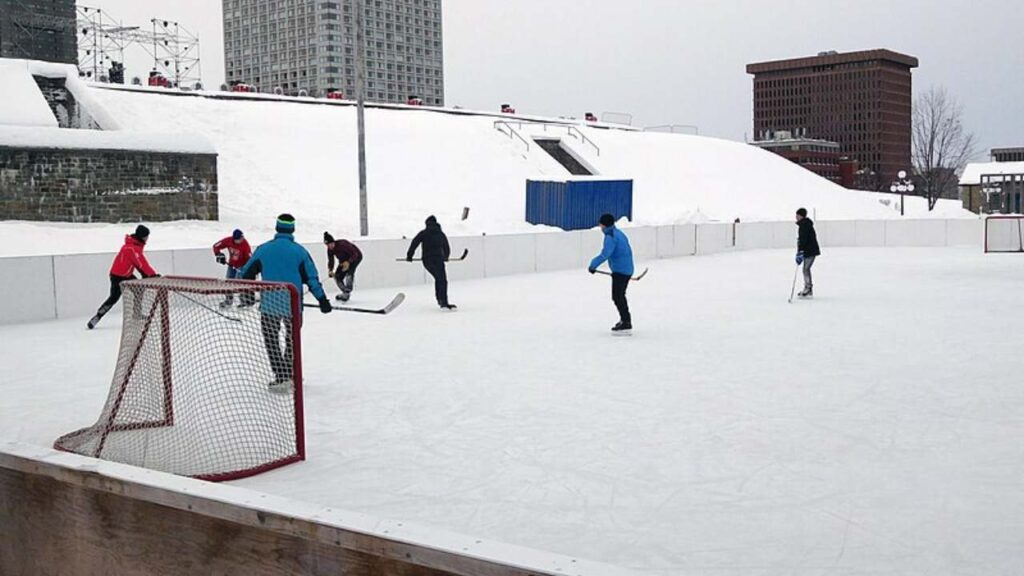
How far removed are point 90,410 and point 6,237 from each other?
14.1 m

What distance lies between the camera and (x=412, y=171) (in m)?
34.3

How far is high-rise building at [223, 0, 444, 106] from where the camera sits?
10694 cm

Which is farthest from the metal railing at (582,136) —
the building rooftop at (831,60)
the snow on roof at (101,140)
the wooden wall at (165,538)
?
the building rooftop at (831,60)

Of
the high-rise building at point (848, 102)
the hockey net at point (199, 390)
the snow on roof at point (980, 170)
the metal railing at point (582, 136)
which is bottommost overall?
the hockey net at point (199, 390)

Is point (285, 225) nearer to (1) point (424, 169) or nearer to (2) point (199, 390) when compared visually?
A: (2) point (199, 390)

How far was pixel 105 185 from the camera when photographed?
2355cm

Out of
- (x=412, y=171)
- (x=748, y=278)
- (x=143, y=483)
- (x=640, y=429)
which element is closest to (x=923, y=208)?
(x=412, y=171)

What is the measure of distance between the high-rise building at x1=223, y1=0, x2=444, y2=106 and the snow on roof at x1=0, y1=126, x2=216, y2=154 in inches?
2974

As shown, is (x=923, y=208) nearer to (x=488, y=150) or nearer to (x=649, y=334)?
(x=488, y=150)

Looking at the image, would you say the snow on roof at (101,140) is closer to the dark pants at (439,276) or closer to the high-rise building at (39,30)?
the high-rise building at (39,30)

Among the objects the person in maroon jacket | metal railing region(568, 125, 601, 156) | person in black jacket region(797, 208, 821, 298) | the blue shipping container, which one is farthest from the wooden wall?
metal railing region(568, 125, 601, 156)

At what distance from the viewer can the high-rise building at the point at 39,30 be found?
107 feet

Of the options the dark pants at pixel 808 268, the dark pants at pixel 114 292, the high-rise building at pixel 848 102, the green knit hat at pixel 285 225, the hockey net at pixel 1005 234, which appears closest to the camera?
the green knit hat at pixel 285 225

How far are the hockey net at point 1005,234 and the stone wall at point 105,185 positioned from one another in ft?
69.5
